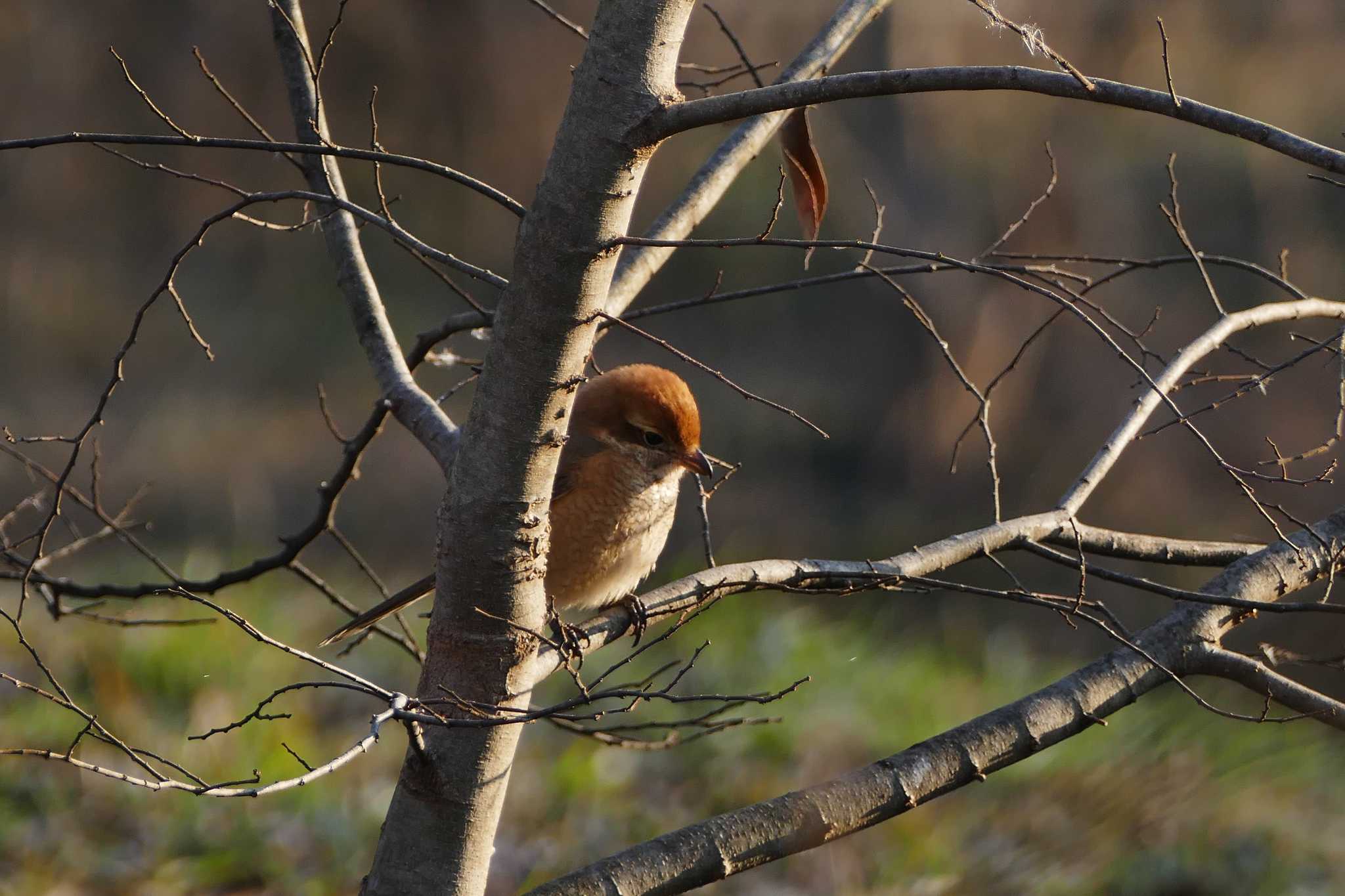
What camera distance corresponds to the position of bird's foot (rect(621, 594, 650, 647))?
7.00 feet

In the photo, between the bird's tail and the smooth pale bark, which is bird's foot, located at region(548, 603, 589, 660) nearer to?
the smooth pale bark

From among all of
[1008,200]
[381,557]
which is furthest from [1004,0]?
[381,557]

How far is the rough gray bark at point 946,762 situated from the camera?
5.49 feet

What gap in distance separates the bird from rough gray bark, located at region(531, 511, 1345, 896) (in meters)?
0.98

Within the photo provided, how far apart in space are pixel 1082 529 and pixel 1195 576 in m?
4.33

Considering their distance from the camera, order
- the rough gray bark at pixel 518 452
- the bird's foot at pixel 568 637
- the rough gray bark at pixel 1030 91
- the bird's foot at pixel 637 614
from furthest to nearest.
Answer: the bird's foot at pixel 637 614, the bird's foot at pixel 568 637, the rough gray bark at pixel 518 452, the rough gray bark at pixel 1030 91

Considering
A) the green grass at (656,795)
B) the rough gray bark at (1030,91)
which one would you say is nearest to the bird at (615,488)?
the green grass at (656,795)

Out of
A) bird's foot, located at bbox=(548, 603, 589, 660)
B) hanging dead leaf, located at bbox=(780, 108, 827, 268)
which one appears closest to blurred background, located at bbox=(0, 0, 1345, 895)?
bird's foot, located at bbox=(548, 603, 589, 660)

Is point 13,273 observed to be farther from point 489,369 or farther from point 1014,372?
point 489,369

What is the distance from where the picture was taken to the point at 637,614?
2307 millimetres

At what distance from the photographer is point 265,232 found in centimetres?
905

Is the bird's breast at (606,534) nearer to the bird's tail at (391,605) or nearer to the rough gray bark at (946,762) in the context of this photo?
the bird's tail at (391,605)

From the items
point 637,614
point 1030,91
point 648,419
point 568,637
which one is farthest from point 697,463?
point 1030,91

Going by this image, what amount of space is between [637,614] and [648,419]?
2.07 ft
